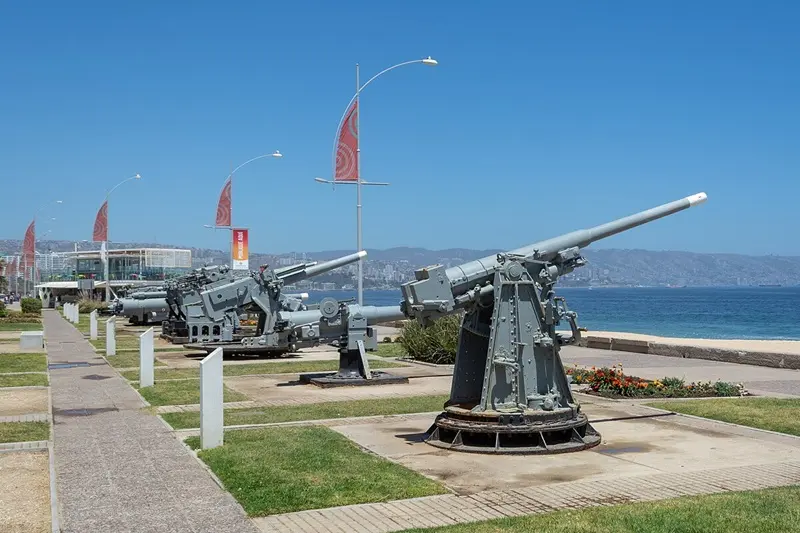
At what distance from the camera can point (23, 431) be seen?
12539 millimetres

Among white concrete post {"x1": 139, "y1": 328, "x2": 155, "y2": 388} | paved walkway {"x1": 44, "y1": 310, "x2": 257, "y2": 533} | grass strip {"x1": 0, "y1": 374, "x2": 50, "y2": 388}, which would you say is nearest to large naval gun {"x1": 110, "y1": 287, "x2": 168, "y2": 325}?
grass strip {"x1": 0, "y1": 374, "x2": 50, "y2": 388}

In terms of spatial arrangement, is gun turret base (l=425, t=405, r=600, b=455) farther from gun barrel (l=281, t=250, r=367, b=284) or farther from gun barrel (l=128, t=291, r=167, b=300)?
gun barrel (l=128, t=291, r=167, b=300)

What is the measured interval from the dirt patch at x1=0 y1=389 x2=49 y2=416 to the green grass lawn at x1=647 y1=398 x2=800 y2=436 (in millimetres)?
9706

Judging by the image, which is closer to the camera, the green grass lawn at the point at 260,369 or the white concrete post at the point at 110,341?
the green grass lawn at the point at 260,369

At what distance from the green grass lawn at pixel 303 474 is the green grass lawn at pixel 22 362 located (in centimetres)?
1180

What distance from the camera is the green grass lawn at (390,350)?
26.1 m

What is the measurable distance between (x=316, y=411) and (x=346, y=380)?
3696 mm

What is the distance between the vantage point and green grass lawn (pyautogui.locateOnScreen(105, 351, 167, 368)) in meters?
23.6

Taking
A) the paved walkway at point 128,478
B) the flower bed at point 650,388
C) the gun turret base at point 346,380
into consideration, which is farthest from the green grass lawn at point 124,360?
the flower bed at point 650,388

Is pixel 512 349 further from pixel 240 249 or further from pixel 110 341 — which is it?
pixel 240 249

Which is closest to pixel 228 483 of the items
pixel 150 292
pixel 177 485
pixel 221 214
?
pixel 177 485

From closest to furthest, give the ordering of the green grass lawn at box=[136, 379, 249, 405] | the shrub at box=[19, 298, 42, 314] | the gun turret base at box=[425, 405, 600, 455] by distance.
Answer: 1. the gun turret base at box=[425, 405, 600, 455]
2. the green grass lawn at box=[136, 379, 249, 405]
3. the shrub at box=[19, 298, 42, 314]

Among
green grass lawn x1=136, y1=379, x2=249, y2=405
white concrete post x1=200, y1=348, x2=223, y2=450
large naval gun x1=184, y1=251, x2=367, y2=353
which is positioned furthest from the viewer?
large naval gun x1=184, y1=251, x2=367, y2=353

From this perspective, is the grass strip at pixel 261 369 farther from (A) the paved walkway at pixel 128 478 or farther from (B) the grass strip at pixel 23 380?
(A) the paved walkway at pixel 128 478
